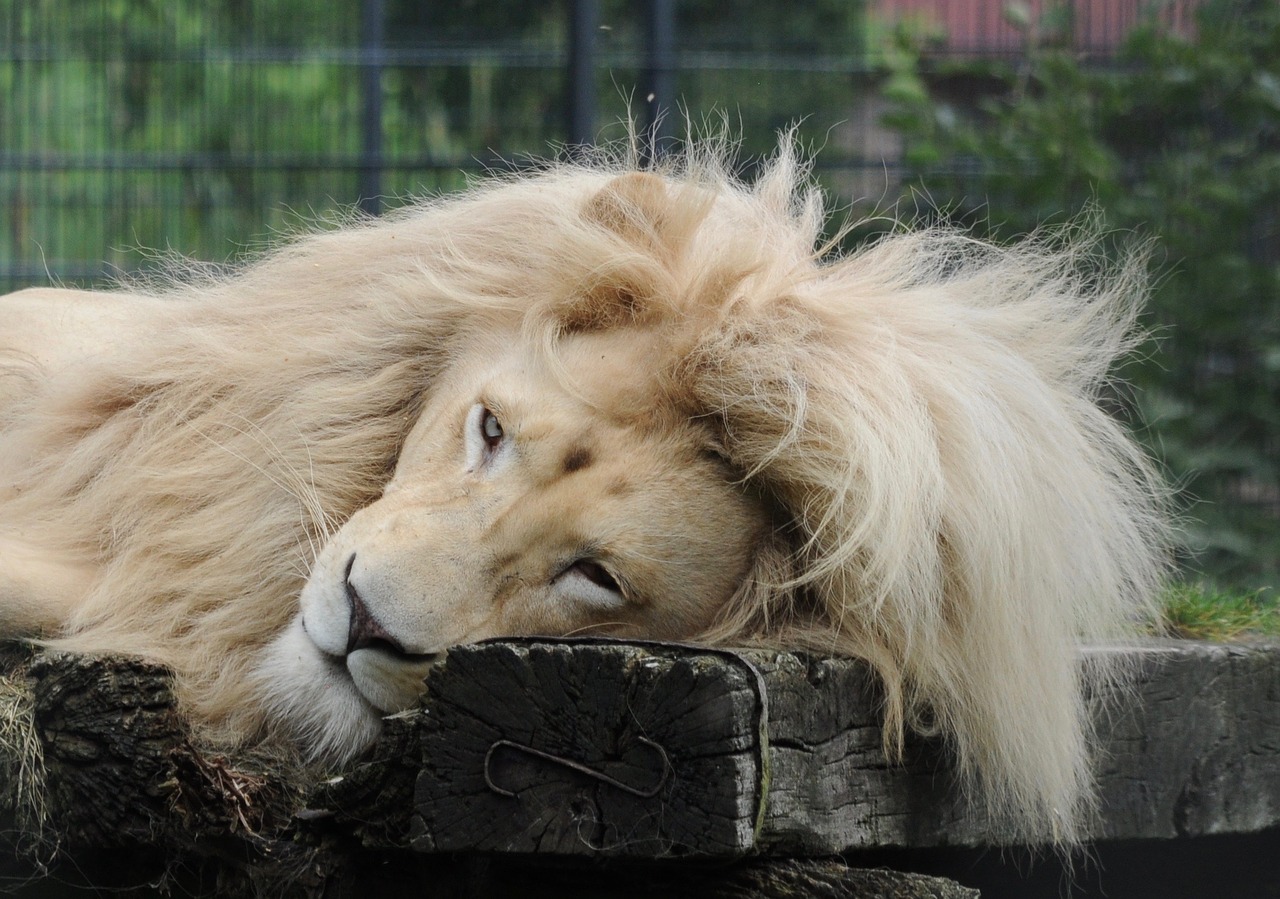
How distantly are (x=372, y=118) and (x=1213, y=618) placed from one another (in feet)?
12.0

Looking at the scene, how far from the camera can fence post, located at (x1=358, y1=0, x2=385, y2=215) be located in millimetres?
5410

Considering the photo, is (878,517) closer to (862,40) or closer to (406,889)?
(406,889)

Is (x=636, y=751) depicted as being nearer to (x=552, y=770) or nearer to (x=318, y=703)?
(x=552, y=770)

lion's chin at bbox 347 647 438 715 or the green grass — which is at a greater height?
lion's chin at bbox 347 647 438 715

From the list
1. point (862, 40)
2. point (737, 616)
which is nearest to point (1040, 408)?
point (737, 616)

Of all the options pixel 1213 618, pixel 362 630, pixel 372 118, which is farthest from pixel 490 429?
pixel 372 118

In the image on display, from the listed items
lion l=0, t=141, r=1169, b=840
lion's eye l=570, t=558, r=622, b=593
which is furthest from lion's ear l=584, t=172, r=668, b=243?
→ lion's eye l=570, t=558, r=622, b=593

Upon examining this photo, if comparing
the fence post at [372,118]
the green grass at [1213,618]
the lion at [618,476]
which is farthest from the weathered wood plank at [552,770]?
the fence post at [372,118]

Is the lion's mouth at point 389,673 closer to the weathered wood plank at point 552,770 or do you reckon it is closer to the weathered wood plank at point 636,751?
the weathered wood plank at point 552,770

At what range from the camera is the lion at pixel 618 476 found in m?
1.79

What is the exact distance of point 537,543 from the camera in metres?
1.82

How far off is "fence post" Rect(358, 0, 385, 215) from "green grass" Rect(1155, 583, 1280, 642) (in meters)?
3.36

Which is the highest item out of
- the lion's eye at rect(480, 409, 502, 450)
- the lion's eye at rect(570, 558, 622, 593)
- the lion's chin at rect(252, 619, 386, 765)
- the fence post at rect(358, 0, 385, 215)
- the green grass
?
the fence post at rect(358, 0, 385, 215)

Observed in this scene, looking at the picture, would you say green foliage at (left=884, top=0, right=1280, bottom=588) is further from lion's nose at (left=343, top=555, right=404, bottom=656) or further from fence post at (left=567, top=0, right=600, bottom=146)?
lion's nose at (left=343, top=555, right=404, bottom=656)
